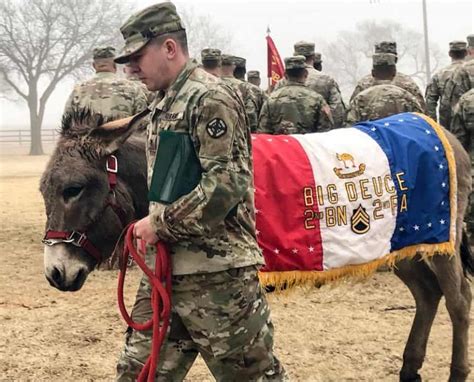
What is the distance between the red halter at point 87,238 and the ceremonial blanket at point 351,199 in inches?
32.6

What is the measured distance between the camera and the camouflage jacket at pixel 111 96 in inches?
309

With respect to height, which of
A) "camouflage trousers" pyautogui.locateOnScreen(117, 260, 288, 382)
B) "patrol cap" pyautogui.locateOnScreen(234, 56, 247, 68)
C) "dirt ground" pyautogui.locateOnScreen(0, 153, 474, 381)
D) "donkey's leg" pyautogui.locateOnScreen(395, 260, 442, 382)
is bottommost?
"dirt ground" pyautogui.locateOnScreen(0, 153, 474, 381)

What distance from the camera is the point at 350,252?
412cm

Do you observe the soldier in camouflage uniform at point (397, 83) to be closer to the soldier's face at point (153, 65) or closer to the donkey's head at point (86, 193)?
the donkey's head at point (86, 193)

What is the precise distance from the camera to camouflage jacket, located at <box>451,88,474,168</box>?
7840mm

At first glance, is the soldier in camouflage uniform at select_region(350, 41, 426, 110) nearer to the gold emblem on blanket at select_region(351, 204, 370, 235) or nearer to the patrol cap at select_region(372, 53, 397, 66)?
the patrol cap at select_region(372, 53, 397, 66)

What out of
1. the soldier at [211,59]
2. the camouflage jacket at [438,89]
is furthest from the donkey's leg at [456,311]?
the camouflage jacket at [438,89]

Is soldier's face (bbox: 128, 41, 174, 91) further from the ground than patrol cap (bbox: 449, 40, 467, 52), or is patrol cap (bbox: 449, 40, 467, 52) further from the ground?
patrol cap (bbox: 449, 40, 467, 52)

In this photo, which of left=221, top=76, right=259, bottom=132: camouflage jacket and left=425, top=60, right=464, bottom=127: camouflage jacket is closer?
left=221, top=76, right=259, bottom=132: camouflage jacket

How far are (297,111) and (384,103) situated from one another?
1059 mm

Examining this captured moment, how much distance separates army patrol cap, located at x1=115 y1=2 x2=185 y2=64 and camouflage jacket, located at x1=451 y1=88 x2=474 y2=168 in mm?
5707

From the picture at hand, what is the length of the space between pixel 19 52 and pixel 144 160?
39239 mm

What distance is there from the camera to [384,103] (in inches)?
275

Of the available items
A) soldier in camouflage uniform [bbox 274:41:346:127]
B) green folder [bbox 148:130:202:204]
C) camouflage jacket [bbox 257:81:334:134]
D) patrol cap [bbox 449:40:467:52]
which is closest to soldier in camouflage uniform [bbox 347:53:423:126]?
camouflage jacket [bbox 257:81:334:134]
